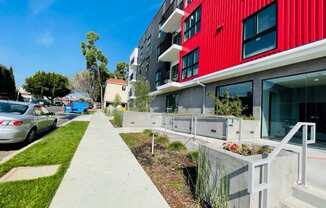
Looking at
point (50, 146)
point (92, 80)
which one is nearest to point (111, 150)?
point (50, 146)

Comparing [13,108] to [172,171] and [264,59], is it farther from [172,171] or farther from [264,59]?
[264,59]

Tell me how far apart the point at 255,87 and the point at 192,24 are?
9417mm

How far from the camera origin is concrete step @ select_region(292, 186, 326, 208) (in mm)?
2803

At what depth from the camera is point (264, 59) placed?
8.38 metres

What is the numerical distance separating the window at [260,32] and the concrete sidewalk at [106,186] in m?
7.72

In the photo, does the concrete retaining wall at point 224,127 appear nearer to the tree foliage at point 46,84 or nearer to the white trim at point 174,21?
the white trim at point 174,21


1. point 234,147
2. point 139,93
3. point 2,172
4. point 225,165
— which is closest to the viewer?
point 225,165

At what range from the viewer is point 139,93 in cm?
2025

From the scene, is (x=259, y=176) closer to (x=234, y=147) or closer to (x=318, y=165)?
(x=234, y=147)

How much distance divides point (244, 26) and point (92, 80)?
5390 centimetres

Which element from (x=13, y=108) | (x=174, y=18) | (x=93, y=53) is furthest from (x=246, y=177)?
(x=93, y=53)

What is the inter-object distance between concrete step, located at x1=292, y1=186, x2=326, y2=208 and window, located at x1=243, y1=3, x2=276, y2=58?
740cm

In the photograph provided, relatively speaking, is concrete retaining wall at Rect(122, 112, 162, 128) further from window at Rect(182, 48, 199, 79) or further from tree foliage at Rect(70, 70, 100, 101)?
tree foliage at Rect(70, 70, 100, 101)

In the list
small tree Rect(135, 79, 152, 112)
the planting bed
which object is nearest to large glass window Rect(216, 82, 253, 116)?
the planting bed
